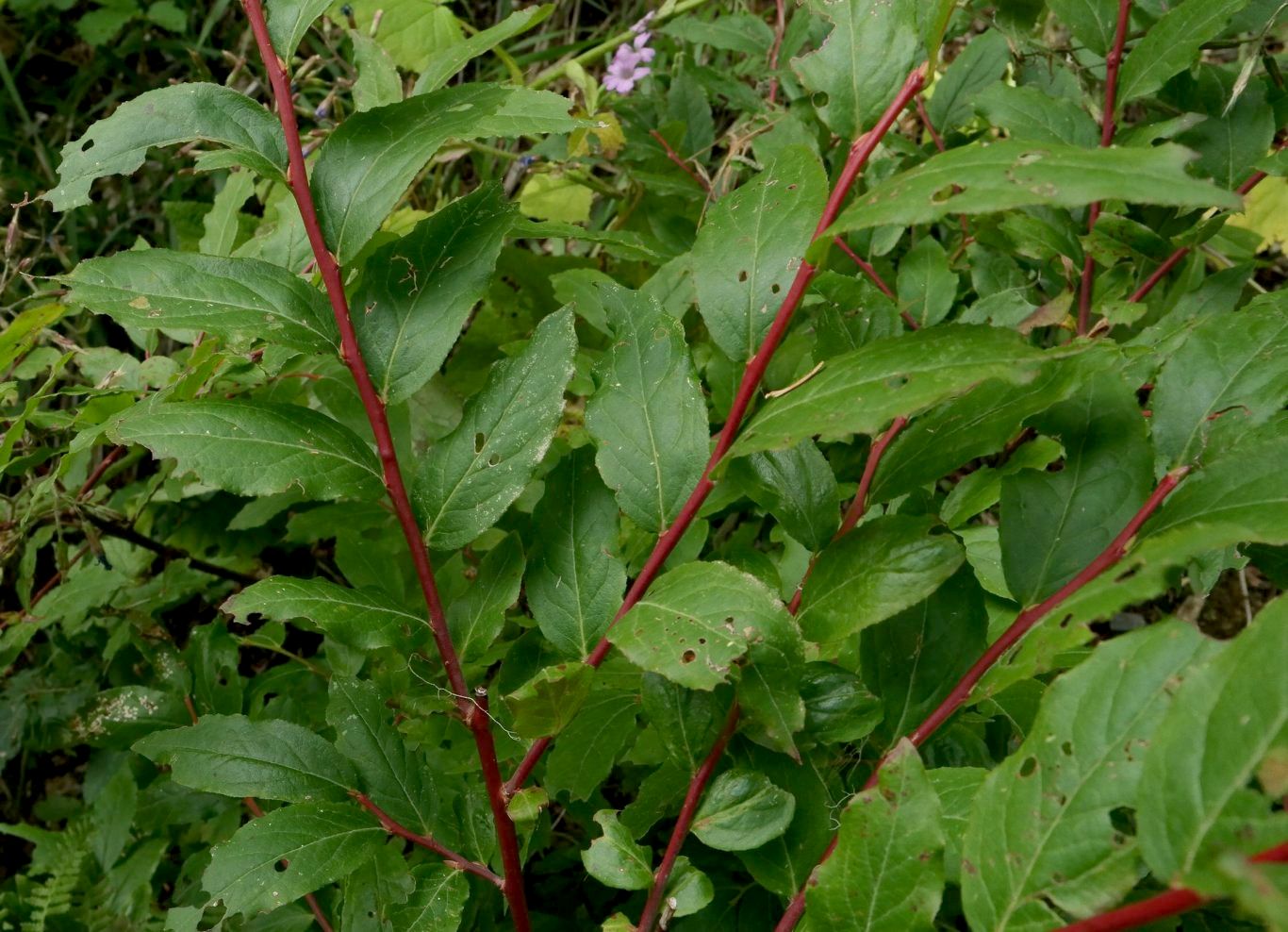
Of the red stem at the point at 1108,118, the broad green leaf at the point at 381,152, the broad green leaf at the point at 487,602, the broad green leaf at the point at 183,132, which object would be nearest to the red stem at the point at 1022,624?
the broad green leaf at the point at 487,602

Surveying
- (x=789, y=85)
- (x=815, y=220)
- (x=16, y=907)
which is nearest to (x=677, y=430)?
(x=815, y=220)

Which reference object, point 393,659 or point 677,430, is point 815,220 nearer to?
point 677,430

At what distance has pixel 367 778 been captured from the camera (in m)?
0.93

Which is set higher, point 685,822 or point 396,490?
point 396,490

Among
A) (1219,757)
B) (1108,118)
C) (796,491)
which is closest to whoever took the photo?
(1219,757)

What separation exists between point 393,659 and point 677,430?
52 cm

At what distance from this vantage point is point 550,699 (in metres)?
0.76

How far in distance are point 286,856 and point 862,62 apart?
30.0 inches

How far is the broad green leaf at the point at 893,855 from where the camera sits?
65 centimetres

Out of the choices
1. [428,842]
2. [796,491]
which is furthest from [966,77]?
[428,842]

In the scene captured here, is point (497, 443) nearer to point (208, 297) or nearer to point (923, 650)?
point (208, 297)

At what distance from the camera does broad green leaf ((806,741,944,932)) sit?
654mm

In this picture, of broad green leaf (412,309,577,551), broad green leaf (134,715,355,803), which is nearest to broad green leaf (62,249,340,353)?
broad green leaf (412,309,577,551)

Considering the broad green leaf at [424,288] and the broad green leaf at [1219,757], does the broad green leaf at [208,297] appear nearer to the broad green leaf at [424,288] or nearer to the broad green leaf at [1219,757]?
the broad green leaf at [424,288]
